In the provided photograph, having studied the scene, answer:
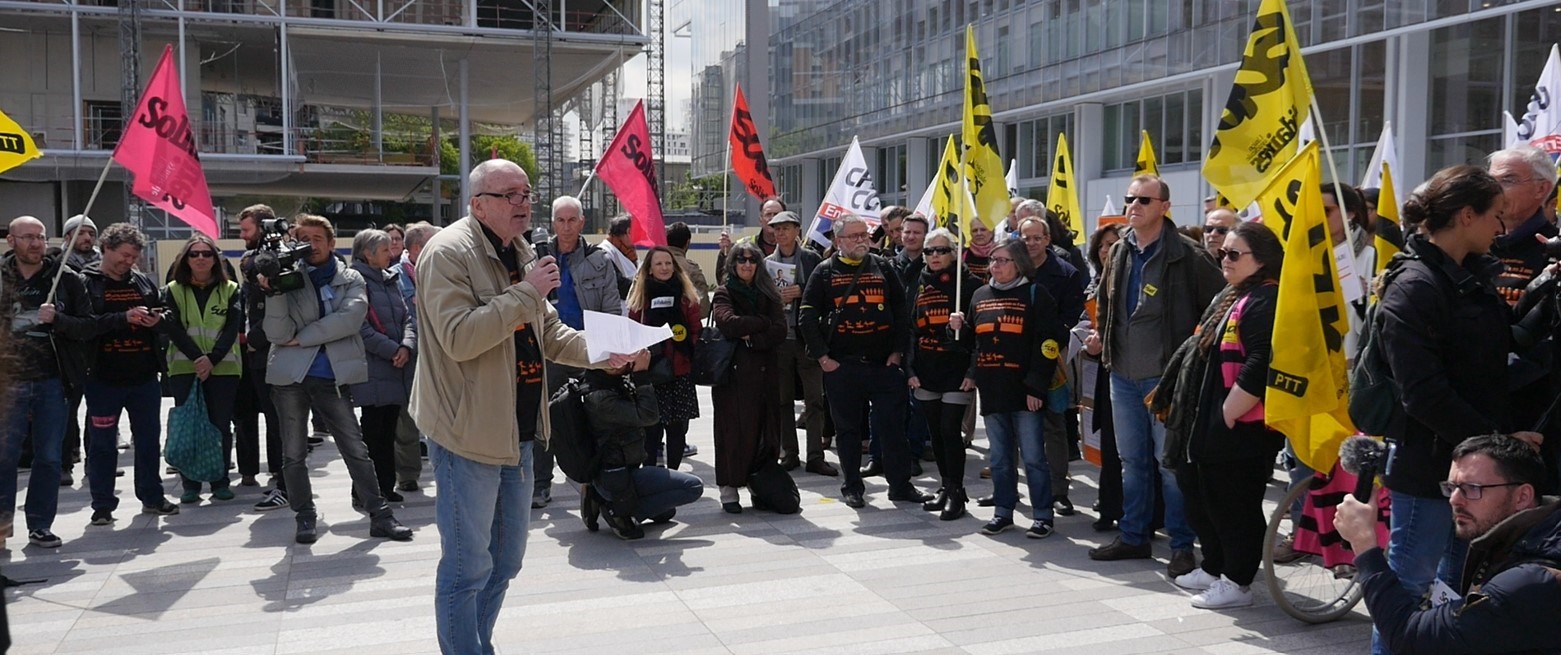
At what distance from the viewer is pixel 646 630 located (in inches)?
236

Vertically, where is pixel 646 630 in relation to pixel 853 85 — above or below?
below

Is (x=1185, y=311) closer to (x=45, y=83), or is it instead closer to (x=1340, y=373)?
(x=1340, y=373)

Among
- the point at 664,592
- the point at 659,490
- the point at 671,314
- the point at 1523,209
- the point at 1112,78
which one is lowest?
the point at 664,592

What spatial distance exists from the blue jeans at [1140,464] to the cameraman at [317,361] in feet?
14.3

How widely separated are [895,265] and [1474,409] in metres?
6.07

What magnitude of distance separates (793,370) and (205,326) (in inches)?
175

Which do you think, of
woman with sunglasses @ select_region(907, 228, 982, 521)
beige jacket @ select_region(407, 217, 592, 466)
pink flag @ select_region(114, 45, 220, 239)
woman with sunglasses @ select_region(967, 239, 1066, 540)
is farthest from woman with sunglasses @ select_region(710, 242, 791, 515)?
pink flag @ select_region(114, 45, 220, 239)

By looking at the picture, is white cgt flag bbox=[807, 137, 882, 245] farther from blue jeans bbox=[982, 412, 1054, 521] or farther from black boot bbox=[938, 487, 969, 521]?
blue jeans bbox=[982, 412, 1054, 521]

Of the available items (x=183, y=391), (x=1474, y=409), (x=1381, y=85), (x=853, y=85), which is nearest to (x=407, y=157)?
(x=853, y=85)

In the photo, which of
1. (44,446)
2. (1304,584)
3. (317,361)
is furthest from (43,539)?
(1304,584)

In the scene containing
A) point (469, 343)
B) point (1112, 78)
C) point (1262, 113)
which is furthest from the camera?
point (1112, 78)

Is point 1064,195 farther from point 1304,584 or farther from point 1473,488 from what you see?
point 1473,488

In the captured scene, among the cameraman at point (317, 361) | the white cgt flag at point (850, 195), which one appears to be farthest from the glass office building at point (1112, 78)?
the cameraman at point (317, 361)

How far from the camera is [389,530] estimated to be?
26.2ft
